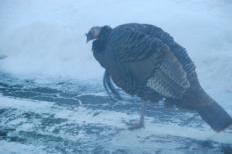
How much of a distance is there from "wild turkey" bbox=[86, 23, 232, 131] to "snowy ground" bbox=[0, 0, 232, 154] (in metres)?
0.25

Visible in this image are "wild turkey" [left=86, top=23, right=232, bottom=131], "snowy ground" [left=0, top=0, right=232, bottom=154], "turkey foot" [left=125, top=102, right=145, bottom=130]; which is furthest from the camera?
"turkey foot" [left=125, top=102, right=145, bottom=130]

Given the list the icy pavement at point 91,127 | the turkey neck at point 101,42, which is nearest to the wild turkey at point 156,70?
the turkey neck at point 101,42

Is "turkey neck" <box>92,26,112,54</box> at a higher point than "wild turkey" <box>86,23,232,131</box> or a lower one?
higher

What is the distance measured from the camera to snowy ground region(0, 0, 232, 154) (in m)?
4.14

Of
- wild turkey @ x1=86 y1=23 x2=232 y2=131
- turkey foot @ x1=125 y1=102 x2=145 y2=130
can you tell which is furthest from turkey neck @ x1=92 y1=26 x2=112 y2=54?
turkey foot @ x1=125 y1=102 x2=145 y2=130

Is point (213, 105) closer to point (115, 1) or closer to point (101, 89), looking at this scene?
point (101, 89)

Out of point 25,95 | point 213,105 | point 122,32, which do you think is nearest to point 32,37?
point 25,95

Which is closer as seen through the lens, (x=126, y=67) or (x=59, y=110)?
(x=126, y=67)

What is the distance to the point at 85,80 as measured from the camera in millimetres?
5699

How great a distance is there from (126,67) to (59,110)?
1001 millimetres

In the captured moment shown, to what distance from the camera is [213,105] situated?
155 inches

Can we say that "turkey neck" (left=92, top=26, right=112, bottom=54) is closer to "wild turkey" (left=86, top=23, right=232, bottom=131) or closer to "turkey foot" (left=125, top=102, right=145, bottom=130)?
"wild turkey" (left=86, top=23, right=232, bottom=131)

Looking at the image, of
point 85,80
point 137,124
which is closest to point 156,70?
point 137,124

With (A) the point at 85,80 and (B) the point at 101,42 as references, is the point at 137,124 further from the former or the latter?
(A) the point at 85,80
